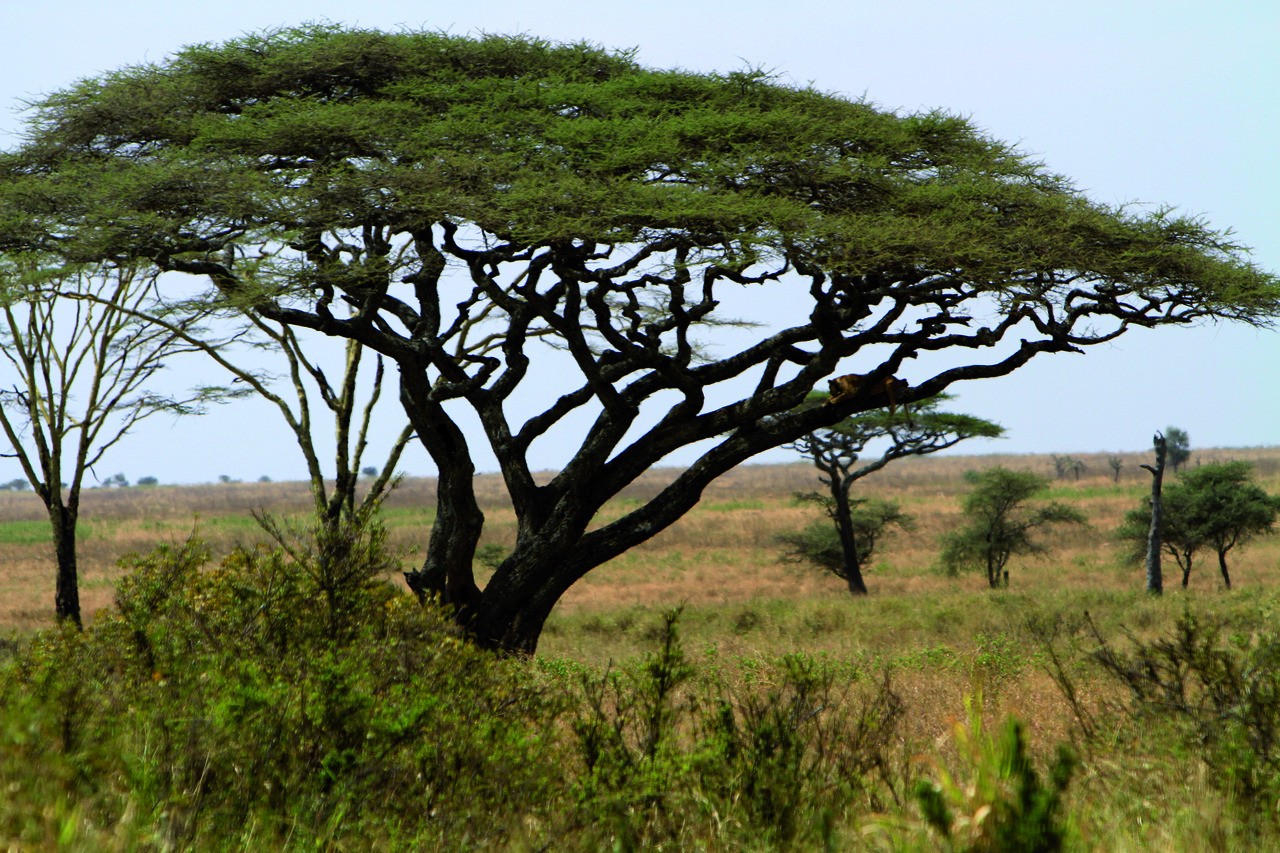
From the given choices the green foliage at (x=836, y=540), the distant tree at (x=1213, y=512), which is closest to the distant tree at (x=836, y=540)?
the green foliage at (x=836, y=540)

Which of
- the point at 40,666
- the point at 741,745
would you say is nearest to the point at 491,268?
the point at 40,666

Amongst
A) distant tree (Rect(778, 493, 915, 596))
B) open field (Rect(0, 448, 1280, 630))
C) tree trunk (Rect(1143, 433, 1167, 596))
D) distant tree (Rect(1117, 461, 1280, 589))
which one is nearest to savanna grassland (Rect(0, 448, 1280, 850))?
open field (Rect(0, 448, 1280, 630))

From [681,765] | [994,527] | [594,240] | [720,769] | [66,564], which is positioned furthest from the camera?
[994,527]

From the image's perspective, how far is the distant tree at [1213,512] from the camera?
31281 millimetres

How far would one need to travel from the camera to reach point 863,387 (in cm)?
1534

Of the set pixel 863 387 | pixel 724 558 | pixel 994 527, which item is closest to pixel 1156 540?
pixel 994 527

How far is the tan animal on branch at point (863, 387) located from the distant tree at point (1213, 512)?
62.6 ft

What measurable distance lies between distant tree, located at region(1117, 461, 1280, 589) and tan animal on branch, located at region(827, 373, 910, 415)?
62.6 ft

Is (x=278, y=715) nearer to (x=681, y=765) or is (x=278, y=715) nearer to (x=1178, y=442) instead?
(x=681, y=765)

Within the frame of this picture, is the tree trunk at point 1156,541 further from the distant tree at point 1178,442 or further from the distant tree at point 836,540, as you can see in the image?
the distant tree at point 1178,442

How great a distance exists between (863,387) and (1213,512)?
20.3 m

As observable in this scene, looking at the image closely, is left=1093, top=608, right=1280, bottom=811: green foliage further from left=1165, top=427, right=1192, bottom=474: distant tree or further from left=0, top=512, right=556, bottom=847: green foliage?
left=1165, top=427, right=1192, bottom=474: distant tree

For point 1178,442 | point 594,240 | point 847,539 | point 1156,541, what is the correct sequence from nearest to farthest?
1. point 594,240
2. point 1156,541
3. point 847,539
4. point 1178,442

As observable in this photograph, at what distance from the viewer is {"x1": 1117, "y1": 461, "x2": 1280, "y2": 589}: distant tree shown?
31.3 metres
